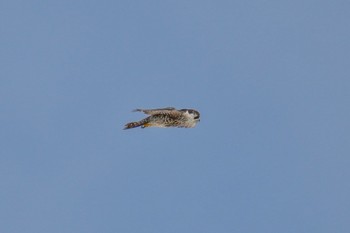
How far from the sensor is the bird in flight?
62312 millimetres

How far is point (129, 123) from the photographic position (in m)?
64.8

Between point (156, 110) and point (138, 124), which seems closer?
point (156, 110)

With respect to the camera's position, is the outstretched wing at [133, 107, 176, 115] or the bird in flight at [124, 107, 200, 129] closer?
the outstretched wing at [133, 107, 176, 115]

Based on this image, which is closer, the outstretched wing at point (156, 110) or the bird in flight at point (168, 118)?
the outstretched wing at point (156, 110)

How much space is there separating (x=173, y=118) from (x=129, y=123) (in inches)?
158

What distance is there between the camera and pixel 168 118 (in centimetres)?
6312

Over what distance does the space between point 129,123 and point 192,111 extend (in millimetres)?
5380

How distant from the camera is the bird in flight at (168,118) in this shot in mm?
62312

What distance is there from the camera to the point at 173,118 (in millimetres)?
63312

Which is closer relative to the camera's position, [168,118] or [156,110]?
[156,110]

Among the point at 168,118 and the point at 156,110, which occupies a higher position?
the point at 156,110

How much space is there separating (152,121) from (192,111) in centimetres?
355

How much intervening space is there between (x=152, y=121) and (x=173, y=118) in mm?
1739
